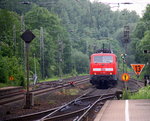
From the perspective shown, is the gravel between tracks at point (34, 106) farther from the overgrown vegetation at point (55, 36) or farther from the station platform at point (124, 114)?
the overgrown vegetation at point (55, 36)

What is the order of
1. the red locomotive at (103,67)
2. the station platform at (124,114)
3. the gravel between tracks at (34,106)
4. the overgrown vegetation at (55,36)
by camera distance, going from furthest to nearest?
the overgrown vegetation at (55,36) < the red locomotive at (103,67) < the gravel between tracks at (34,106) < the station platform at (124,114)

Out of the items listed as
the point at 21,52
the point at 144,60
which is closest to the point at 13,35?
the point at 21,52

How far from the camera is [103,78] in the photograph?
36.8 metres

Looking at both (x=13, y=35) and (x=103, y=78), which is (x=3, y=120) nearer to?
(x=103, y=78)

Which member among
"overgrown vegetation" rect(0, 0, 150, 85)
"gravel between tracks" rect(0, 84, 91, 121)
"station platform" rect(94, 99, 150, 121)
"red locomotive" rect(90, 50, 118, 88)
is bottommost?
"gravel between tracks" rect(0, 84, 91, 121)

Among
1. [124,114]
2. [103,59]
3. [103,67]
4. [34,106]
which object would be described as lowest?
[34,106]

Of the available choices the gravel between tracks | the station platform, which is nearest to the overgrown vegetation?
the gravel between tracks

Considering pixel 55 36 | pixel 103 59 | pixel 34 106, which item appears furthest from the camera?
pixel 55 36

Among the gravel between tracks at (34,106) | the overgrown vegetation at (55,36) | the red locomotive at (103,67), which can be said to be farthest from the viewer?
the overgrown vegetation at (55,36)

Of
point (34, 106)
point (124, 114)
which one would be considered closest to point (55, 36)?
point (34, 106)

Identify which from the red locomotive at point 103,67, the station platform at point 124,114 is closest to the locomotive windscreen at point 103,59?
the red locomotive at point 103,67

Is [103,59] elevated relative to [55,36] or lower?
lower

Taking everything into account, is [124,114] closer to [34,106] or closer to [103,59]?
[34,106]

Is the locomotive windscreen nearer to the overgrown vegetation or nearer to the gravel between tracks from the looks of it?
the gravel between tracks
